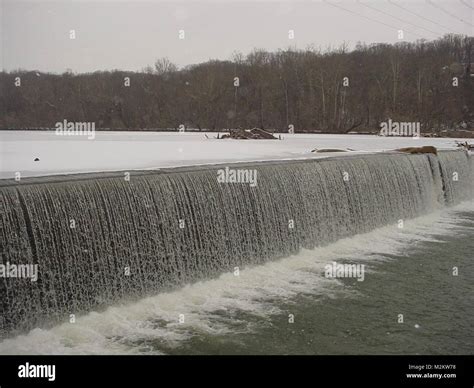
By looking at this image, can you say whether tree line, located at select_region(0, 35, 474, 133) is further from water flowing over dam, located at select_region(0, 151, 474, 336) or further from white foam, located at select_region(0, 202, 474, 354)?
white foam, located at select_region(0, 202, 474, 354)

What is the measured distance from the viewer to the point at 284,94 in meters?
49.3

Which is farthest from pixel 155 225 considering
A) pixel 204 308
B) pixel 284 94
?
pixel 284 94

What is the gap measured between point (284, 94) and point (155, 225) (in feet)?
140

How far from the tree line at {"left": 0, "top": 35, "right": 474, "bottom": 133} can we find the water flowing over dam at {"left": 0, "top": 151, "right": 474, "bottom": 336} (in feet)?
97.5

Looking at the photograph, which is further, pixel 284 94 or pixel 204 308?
pixel 284 94

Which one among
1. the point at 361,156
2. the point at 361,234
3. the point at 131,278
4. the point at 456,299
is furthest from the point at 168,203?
the point at 361,156

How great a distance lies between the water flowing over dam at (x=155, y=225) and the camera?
6.52 metres

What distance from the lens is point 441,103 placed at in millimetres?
42094

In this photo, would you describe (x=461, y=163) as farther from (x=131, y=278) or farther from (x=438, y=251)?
(x=131, y=278)

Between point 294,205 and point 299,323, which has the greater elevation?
point 294,205

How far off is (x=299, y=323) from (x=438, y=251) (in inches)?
A: 190

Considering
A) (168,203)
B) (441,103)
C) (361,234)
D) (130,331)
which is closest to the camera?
(130,331)

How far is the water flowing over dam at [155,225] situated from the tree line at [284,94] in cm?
2973

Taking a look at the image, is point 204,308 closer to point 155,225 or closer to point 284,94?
point 155,225
